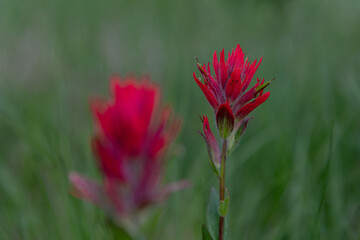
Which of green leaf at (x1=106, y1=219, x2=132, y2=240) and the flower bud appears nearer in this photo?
the flower bud

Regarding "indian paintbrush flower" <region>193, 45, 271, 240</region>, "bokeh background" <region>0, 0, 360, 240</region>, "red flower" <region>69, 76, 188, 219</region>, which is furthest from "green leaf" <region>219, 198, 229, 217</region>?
"red flower" <region>69, 76, 188, 219</region>

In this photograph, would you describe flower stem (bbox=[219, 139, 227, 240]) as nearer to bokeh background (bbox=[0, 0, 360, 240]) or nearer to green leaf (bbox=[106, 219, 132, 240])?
A: bokeh background (bbox=[0, 0, 360, 240])

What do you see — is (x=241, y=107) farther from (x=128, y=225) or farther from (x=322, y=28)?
(x=322, y=28)

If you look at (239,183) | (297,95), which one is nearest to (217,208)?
(239,183)

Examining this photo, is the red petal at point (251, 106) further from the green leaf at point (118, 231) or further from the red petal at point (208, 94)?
the green leaf at point (118, 231)

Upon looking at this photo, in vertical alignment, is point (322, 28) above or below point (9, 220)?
above

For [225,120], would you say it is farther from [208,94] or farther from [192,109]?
[192,109]

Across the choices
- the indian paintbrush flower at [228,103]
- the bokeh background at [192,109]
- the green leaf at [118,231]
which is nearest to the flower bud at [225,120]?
the indian paintbrush flower at [228,103]
